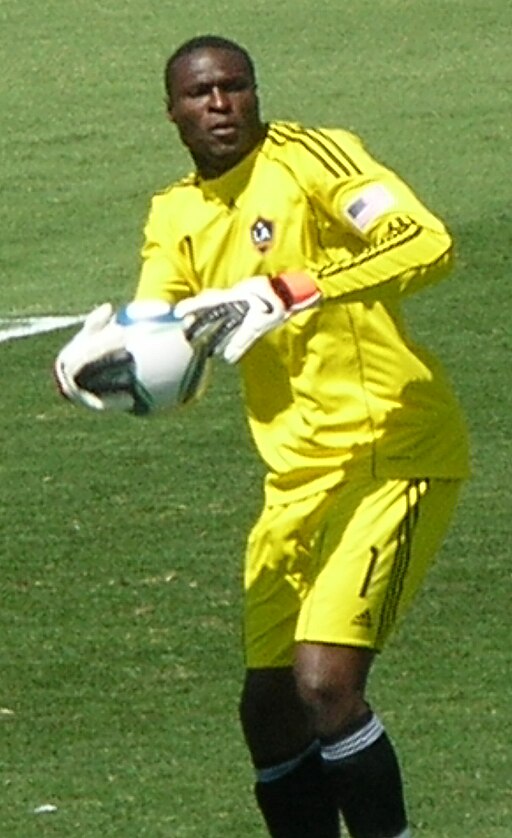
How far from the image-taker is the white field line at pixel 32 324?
40.3 feet

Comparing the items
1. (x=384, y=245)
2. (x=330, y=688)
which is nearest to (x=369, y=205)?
(x=384, y=245)

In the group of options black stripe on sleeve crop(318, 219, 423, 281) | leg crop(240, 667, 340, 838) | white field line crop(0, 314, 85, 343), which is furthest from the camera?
white field line crop(0, 314, 85, 343)

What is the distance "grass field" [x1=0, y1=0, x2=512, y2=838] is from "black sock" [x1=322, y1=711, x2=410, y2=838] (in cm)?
71

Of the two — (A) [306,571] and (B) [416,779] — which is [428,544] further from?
(B) [416,779]

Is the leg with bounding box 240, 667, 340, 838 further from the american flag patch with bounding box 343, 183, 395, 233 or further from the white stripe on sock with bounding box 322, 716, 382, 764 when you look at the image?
the american flag patch with bounding box 343, 183, 395, 233

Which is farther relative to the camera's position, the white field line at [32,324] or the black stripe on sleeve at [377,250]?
the white field line at [32,324]

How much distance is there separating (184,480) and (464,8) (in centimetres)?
901

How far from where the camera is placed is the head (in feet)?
20.3

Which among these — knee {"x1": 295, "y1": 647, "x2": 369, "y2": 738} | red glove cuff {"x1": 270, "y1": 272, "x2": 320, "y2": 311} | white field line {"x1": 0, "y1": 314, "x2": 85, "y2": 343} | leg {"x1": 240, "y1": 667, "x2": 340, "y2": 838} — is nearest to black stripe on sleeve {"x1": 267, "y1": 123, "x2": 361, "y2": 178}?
red glove cuff {"x1": 270, "y1": 272, "x2": 320, "y2": 311}

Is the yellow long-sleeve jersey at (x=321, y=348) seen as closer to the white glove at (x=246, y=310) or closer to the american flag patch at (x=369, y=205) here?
the american flag patch at (x=369, y=205)

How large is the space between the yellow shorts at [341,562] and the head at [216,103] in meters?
0.87

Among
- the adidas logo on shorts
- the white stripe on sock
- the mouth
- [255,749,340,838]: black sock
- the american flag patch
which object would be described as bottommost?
[255,749,340,838]: black sock

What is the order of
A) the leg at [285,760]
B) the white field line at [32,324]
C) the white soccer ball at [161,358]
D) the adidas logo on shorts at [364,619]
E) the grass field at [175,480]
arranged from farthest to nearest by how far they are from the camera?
the white field line at [32,324] → the grass field at [175,480] → the leg at [285,760] → the adidas logo on shorts at [364,619] → the white soccer ball at [161,358]

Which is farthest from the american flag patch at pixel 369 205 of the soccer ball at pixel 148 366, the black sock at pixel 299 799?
the black sock at pixel 299 799
